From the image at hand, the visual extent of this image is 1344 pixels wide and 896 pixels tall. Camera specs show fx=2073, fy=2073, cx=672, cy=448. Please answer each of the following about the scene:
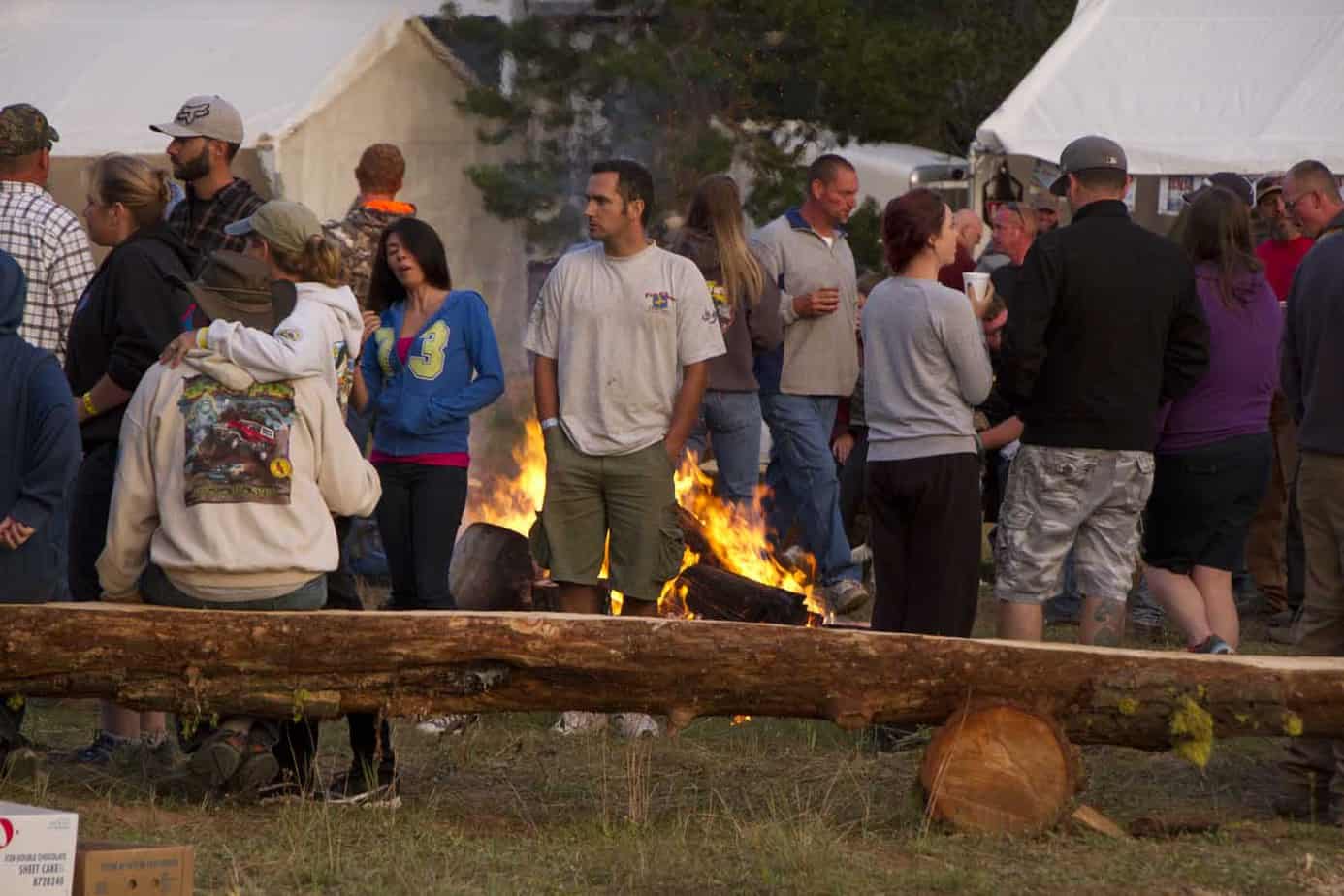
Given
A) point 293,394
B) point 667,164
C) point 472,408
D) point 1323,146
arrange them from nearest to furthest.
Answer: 1. point 293,394
2. point 472,408
3. point 1323,146
4. point 667,164

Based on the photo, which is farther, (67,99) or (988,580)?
(67,99)

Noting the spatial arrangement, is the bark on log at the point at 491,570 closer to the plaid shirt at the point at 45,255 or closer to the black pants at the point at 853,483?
the black pants at the point at 853,483

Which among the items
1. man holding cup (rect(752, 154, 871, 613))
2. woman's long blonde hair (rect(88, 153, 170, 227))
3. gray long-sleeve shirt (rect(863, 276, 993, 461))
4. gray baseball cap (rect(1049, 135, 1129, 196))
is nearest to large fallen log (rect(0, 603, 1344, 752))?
gray long-sleeve shirt (rect(863, 276, 993, 461))

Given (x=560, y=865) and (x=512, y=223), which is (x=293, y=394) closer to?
(x=560, y=865)

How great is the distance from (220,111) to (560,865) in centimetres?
348

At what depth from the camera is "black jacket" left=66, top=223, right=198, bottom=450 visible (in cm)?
718

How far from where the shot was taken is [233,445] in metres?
6.19

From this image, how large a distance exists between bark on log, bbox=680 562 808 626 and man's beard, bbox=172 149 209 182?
2757mm

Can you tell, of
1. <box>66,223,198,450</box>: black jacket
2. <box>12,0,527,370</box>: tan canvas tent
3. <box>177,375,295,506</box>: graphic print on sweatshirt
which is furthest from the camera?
<box>12,0,527,370</box>: tan canvas tent

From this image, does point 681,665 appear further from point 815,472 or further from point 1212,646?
point 815,472

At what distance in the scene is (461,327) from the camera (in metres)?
7.95

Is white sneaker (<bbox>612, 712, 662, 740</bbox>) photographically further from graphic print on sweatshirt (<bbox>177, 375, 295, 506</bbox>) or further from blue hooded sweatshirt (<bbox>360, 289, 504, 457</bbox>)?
graphic print on sweatshirt (<bbox>177, 375, 295, 506</bbox>)

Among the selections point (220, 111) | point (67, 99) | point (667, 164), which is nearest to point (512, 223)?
point (667, 164)

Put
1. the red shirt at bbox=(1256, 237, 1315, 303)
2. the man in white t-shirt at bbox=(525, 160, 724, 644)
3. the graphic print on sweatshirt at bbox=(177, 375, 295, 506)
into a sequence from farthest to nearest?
the red shirt at bbox=(1256, 237, 1315, 303) < the man in white t-shirt at bbox=(525, 160, 724, 644) < the graphic print on sweatshirt at bbox=(177, 375, 295, 506)
